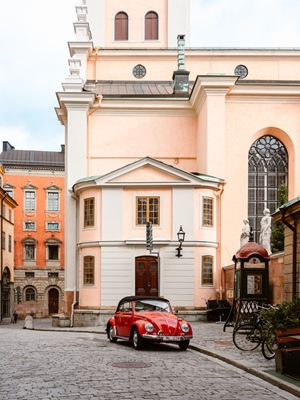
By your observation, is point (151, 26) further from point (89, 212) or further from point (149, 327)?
point (149, 327)

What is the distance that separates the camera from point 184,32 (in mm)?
43781

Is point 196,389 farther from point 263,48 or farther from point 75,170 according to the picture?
point 263,48

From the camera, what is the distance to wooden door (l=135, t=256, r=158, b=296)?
28656 mm

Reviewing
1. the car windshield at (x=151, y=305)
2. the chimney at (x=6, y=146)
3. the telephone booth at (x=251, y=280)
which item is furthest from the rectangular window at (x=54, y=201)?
the car windshield at (x=151, y=305)

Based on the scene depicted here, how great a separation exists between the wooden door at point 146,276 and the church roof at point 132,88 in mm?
10448

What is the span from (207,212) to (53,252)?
35.4m

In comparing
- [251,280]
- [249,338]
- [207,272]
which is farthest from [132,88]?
[249,338]

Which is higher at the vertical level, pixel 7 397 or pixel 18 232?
pixel 18 232

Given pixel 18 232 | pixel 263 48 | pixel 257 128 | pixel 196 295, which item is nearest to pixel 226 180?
pixel 257 128

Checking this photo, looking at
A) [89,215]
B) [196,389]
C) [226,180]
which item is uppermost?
[226,180]

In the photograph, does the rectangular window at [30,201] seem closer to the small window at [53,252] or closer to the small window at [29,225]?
the small window at [29,225]

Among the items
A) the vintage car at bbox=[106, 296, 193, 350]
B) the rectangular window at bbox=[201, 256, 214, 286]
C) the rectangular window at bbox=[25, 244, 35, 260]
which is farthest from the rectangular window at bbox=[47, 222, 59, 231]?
the vintage car at bbox=[106, 296, 193, 350]

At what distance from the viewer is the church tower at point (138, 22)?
4372 cm

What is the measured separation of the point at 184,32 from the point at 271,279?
26098 millimetres
